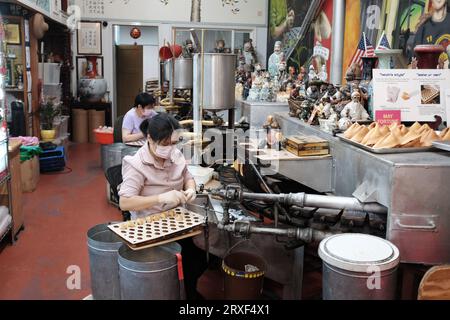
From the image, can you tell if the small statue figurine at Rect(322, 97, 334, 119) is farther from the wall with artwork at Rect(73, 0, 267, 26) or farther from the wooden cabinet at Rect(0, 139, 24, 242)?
the wall with artwork at Rect(73, 0, 267, 26)

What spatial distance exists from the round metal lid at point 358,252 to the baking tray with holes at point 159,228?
722 millimetres

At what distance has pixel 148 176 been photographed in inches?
112

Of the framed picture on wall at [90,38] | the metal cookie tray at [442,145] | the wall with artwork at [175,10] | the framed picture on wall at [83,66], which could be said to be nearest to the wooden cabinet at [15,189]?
the metal cookie tray at [442,145]

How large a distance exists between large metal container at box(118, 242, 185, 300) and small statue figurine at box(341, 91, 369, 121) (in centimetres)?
164

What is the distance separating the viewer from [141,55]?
40.0ft

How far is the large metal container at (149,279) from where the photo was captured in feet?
7.73

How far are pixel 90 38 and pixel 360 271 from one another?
9620mm

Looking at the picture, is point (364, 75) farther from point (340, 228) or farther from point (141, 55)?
point (141, 55)

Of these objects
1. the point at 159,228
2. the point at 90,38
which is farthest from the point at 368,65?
the point at 90,38

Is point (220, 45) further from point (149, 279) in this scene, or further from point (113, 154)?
point (149, 279)

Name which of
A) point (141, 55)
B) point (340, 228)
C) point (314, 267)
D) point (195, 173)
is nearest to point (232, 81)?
point (195, 173)

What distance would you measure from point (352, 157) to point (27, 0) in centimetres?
527

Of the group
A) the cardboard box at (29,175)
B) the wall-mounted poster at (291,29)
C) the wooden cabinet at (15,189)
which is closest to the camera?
the wooden cabinet at (15,189)

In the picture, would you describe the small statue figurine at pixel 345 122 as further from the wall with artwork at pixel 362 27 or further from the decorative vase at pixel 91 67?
the decorative vase at pixel 91 67
